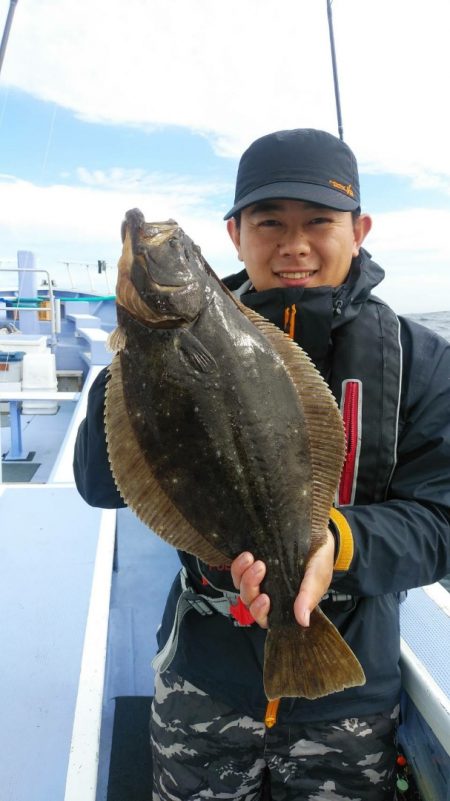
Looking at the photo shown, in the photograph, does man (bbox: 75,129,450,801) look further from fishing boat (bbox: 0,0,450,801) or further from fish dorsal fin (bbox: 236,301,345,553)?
fishing boat (bbox: 0,0,450,801)

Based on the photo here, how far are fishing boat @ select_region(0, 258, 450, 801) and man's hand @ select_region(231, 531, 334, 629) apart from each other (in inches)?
32.1

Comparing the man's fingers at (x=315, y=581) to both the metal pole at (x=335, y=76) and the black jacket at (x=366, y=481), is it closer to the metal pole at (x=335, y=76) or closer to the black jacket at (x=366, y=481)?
the black jacket at (x=366, y=481)

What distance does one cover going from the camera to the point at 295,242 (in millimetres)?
1831

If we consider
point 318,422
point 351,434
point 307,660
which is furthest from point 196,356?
point 307,660

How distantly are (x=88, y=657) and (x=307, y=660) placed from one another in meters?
1.09

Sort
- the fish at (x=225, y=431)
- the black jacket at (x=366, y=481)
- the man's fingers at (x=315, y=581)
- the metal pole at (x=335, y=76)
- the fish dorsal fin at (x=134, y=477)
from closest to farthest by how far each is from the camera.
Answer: the man's fingers at (x=315, y=581) < the fish at (x=225, y=431) < the fish dorsal fin at (x=134, y=477) < the black jacket at (x=366, y=481) < the metal pole at (x=335, y=76)

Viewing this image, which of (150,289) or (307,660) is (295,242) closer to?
(150,289)

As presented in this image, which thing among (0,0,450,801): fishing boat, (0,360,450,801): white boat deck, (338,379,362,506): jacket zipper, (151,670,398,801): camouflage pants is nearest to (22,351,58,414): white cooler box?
(0,0,450,801): fishing boat

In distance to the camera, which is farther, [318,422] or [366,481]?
[366,481]

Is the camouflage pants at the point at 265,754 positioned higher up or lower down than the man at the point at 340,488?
lower down

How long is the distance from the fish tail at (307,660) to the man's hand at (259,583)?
0.08m

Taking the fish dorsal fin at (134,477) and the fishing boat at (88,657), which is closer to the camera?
the fish dorsal fin at (134,477)

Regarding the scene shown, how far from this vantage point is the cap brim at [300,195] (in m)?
1.77

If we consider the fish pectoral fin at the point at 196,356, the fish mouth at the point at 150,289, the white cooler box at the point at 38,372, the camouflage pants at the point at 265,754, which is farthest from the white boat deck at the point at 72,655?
the white cooler box at the point at 38,372
